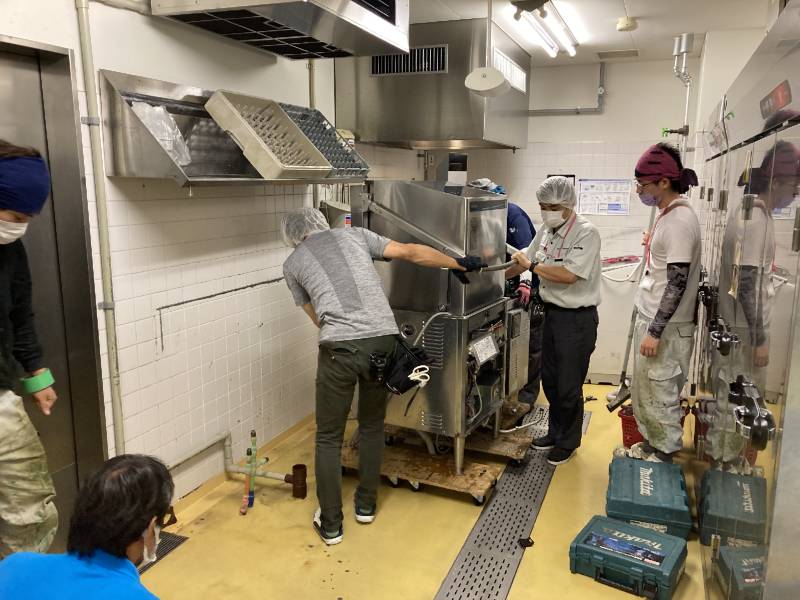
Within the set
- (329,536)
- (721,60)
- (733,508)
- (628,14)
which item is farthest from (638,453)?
(721,60)

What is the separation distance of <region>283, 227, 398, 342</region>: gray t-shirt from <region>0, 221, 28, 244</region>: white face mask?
1.17 metres

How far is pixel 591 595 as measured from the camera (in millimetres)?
2521

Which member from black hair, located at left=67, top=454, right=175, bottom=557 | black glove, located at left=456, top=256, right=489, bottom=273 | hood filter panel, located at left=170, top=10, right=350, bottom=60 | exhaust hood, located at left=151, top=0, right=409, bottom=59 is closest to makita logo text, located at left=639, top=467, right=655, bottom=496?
black glove, located at left=456, top=256, right=489, bottom=273

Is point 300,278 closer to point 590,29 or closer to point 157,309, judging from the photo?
point 157,309

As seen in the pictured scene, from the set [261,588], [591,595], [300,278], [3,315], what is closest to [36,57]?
[3,315]

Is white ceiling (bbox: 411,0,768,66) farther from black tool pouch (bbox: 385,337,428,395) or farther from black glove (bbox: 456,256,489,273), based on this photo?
black tool pouch (bbox: 385,337,428,395)

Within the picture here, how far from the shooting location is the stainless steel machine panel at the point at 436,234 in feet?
10.5

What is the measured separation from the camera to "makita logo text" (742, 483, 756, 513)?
5.54ft

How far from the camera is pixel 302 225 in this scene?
2912 millimetres

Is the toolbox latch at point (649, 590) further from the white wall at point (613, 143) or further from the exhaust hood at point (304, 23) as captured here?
the white wall at point (613, 143)

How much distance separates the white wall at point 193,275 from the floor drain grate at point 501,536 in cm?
143

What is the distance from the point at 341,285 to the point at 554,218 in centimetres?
140

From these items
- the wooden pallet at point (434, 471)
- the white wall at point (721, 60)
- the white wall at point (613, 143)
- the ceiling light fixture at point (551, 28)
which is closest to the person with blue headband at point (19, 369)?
the wooden pallet at point (434, 471)

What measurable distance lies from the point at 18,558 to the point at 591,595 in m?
2.13
